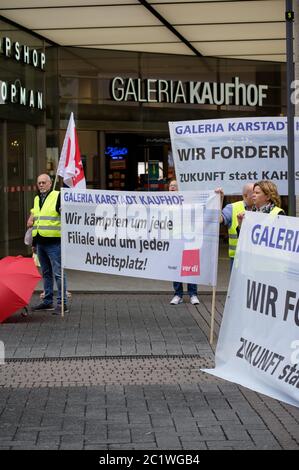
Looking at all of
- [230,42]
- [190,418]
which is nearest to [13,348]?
[190,418]

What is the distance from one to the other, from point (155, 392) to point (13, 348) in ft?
7.62

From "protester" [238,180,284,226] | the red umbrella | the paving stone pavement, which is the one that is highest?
"protester" [238,180,284,226]

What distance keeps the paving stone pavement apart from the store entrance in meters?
9.22

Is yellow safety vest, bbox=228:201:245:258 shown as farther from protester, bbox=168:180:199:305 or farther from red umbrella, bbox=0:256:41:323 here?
red umbrella, bbox=0:256:41:323

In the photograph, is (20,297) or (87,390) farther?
(20,297)

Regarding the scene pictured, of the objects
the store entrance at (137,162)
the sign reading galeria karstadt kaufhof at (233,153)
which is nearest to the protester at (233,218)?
the sign reading galeria karstadt kaufhof at (233,153)

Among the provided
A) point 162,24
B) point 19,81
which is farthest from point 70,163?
point 19,81

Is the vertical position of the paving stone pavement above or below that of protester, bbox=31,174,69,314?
below

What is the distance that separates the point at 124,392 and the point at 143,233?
11.8ft

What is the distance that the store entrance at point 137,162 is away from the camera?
19828 millimetres

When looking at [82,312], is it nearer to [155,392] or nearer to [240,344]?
[155,392]

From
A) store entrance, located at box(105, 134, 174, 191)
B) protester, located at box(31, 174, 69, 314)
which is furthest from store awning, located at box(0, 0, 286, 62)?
protester, located at box(31, 174, 69, 314)

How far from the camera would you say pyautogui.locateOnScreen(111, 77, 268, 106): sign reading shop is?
18.7 metres

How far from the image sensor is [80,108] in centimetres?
1866
